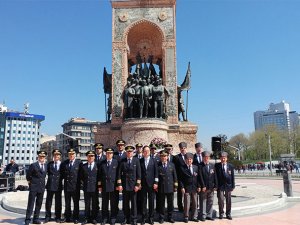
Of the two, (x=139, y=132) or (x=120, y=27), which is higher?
(x=120, y=27)

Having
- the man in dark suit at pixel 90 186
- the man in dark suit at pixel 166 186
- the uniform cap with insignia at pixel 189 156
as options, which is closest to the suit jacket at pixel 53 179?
the man in dark suit at pixel 90 186

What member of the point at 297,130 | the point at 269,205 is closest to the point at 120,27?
the point at 269,205

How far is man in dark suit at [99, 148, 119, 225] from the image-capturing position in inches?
261

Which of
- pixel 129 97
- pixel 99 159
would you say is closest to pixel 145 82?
pixel 129 97

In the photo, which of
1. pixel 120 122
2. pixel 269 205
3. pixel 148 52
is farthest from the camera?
pixel 148 52

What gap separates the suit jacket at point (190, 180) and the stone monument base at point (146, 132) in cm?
670

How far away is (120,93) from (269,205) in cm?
1008

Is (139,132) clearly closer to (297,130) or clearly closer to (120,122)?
(120,122)

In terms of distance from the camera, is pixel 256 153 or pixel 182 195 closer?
pixel 182 195

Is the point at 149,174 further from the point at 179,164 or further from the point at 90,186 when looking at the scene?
the point at 90,186

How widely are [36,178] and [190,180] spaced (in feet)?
11.5

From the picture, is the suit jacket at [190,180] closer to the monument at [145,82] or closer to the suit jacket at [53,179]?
the suit jacket at [53,179]

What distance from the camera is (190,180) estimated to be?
22.6 ft

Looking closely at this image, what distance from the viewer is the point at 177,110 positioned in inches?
627
